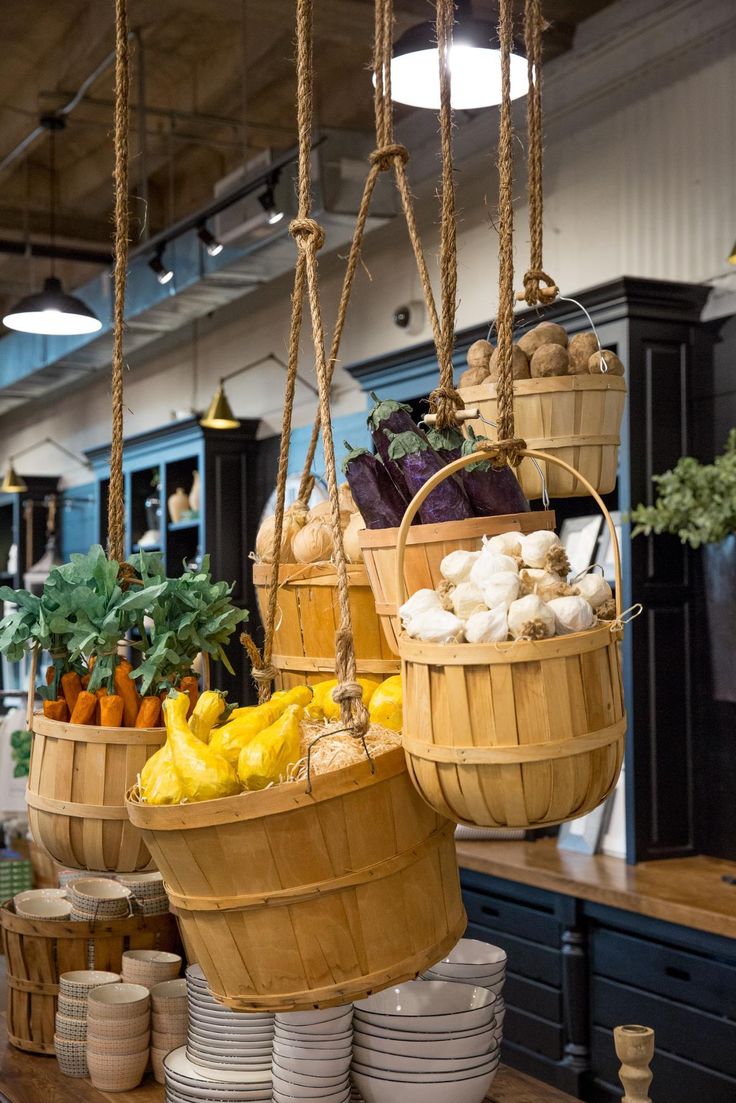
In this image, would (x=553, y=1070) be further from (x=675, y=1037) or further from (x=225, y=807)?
(x=225, y=807)

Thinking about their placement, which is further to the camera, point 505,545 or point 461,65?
point 461,65

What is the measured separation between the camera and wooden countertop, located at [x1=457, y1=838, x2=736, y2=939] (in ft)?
10.2

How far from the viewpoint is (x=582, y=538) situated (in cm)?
403

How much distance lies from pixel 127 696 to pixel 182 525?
5.42 meters

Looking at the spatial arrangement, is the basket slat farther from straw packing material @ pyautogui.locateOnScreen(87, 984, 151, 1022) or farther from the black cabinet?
the black cabinet

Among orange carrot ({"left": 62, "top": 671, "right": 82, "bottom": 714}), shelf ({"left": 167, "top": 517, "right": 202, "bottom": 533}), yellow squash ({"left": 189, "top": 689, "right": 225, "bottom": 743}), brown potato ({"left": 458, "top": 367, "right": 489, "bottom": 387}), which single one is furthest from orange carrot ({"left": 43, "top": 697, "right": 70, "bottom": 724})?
shelf ({"left": 167, "top": 517, "right": 202, "bottom": 533})

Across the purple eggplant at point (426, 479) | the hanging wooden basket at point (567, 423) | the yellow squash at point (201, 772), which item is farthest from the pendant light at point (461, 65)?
the yellow squash at point (201, 772)

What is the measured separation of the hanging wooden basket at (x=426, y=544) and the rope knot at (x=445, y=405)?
15 centimetres

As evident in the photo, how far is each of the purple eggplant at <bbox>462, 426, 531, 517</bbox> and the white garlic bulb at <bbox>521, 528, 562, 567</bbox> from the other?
0.52ft

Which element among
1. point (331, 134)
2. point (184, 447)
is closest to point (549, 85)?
point (331, 134)

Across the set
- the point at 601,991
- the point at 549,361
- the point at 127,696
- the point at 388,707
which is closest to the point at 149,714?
the point at 127,696

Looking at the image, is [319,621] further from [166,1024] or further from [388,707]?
[166,1024]

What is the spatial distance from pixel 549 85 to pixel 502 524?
146 inches

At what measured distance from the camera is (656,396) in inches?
143
